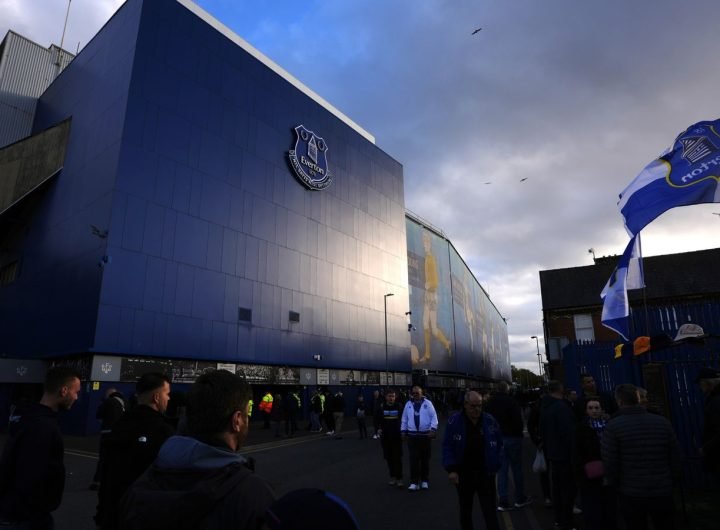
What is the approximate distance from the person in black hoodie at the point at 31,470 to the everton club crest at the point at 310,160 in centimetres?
3037

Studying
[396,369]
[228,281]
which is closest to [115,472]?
[228,281]

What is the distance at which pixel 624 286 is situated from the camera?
342 inches

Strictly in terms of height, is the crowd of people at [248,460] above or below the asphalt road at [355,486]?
above

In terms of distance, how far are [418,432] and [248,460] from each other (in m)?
7.67

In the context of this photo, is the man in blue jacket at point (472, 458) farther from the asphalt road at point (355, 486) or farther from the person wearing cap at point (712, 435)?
the person wearing cap at point (712, 435)

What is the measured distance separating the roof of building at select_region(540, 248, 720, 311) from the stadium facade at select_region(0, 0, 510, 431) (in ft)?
46.1

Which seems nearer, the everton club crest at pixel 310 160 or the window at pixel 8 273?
the window at pixel 8 273

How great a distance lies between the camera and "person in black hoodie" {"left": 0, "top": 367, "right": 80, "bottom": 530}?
3250mm

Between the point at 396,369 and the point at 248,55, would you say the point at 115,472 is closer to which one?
the point at 248,55

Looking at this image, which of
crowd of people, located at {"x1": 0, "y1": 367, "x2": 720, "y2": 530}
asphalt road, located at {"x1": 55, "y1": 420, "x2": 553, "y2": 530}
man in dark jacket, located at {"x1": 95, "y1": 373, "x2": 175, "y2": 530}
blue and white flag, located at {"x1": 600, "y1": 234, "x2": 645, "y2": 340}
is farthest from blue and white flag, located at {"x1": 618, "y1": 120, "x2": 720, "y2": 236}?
man in dark jacket, located at {"x1": 95, "y1": 373, "x2": 175, "y2": 530}

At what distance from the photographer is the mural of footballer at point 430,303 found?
5084 cm

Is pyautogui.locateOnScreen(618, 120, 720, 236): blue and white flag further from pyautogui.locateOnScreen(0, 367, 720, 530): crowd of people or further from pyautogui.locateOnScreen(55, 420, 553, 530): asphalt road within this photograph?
pyautogui.locateOnScreen(55, 420, 553, 530): asphalt road

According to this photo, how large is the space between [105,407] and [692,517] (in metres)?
9.49

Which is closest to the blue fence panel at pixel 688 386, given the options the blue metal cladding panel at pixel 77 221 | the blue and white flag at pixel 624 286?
the blue and white flag at pixel 624 286
